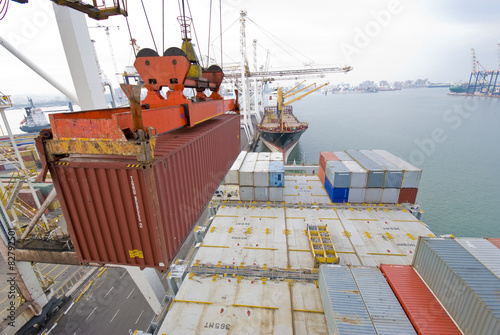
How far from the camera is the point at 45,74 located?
42.4 feet

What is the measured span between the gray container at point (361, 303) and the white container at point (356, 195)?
32.0 feet

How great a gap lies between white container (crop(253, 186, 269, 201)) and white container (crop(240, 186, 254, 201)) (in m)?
0.40

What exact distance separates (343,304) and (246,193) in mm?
12636

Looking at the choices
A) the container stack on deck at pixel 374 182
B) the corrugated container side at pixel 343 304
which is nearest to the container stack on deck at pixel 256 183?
the container stack on deck at pixel 374 182

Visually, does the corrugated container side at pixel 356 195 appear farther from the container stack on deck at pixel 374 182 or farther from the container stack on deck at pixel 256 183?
the container stack on deck at pixel 256 183

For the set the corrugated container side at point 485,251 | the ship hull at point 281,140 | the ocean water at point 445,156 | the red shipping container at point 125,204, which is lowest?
the ocean water at point 445,156

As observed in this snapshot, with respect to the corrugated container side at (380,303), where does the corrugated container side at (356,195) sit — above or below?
below

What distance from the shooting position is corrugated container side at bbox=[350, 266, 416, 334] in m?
7.75

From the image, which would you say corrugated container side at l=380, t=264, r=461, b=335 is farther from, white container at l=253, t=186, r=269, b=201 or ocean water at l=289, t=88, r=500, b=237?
ocean water at l=289, t=88, r=500, b=237

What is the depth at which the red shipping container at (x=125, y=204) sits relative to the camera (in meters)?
5.90

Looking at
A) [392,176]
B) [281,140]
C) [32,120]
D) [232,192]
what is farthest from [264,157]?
[32,120]

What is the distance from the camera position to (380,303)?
28.5ft

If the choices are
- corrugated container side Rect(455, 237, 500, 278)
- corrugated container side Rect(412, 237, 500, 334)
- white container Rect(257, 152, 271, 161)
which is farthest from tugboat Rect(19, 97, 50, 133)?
corrugated container side Rect(455, 237, 500, 278)

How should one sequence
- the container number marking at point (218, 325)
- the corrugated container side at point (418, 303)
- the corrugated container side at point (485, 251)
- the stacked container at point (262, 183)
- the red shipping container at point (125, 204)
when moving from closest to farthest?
the red shipping container at point (125, 204), the corrugated container side at point (418, 303), the corrugated container side at point (485, 251), the container number marking at point (218, 325), the stacked container at point (262, 183)
